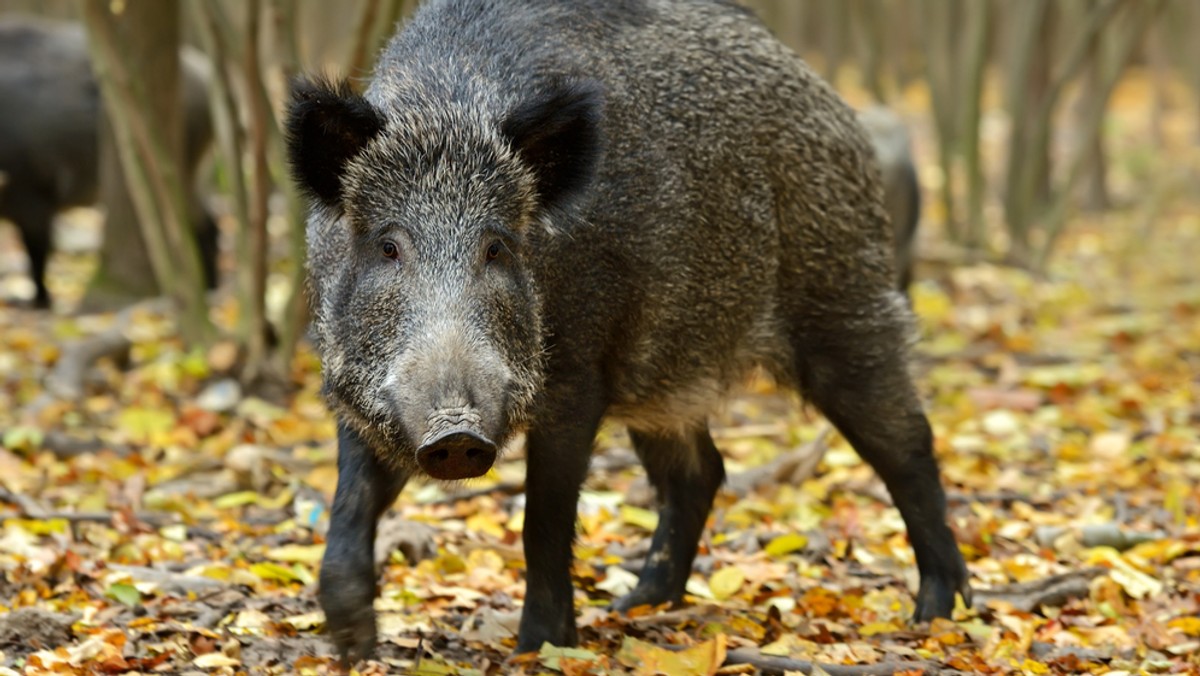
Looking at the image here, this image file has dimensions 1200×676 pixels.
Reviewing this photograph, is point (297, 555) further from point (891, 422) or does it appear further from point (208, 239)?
point (208, 239)

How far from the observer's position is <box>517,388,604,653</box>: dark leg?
A: 4.08m

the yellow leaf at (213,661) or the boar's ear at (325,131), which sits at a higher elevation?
the boar's ear at (325,131)

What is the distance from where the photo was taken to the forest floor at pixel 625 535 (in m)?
4.21

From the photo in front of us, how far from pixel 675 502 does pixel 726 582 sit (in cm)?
31

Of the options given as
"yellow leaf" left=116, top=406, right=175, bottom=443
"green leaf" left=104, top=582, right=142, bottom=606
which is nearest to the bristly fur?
"green leaf" left=104, top=582, right=142, bottom=606

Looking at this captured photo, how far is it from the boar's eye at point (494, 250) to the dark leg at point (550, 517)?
48 centimetres

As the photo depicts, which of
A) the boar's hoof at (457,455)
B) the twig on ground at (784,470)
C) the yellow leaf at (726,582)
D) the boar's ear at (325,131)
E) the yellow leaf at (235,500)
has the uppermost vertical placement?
the boar's ear at (325,131)

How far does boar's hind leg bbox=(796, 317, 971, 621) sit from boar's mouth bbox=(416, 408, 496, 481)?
1.80 m

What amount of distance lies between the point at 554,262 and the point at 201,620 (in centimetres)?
139

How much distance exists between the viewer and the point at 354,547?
391 cm

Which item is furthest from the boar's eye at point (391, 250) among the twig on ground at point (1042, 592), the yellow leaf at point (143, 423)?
the yellow leaf at point (143, 423)

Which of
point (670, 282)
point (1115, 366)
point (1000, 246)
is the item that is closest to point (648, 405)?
point (670, 282)

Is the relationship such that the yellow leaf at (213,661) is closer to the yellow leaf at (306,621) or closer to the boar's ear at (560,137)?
the yellow leaf at (306,621)

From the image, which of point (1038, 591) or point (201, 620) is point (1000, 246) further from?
point (201, 620)
